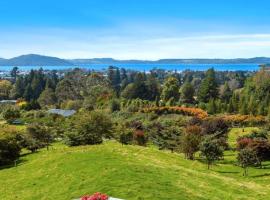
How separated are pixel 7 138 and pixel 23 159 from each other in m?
2.99

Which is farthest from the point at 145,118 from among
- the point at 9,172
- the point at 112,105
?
the point at 9,172

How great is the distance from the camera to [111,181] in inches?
1046

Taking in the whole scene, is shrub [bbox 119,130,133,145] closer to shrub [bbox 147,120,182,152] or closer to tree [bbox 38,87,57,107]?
shrub [bbox 147,120,182,152]

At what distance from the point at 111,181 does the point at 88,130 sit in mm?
28580

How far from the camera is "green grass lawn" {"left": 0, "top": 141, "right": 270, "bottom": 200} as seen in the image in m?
25.2

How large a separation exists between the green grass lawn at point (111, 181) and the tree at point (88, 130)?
1427 cm

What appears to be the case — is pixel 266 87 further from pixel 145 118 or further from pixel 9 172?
pixel 9 172

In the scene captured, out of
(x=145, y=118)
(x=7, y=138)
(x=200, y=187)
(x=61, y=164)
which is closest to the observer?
(x=200, y=187)

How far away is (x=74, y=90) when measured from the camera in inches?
5881

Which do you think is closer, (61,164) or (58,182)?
(58,182)

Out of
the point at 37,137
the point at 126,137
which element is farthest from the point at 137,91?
the point at 37,137

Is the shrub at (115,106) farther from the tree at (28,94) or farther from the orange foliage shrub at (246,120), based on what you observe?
the tree at (28,94)

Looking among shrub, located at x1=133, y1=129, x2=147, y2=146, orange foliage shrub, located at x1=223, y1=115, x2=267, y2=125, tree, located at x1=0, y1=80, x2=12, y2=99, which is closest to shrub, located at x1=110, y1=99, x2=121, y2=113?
orange foliage shrub, located at x1=223, y1=115, x2=267, y2=125

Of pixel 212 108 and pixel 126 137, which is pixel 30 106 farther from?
pixel 126 137
